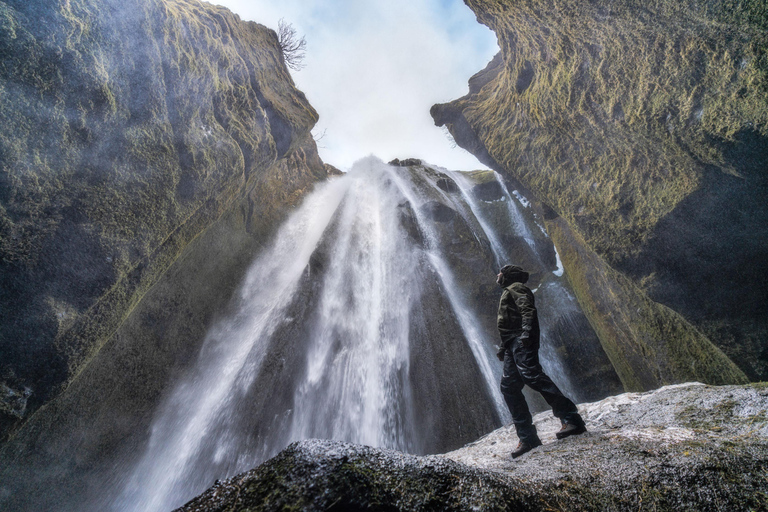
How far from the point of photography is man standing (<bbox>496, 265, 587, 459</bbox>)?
3.17m

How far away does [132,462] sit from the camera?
6.38m

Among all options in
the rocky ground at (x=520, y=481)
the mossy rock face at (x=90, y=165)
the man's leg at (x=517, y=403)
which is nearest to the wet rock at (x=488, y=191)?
the mossy rock face at (x=90, y=165)

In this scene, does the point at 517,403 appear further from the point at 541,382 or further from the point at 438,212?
the point at 438,212

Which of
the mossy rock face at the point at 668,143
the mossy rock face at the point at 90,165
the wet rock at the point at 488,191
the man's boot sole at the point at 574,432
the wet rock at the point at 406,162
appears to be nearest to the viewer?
the man's boot sole at the point at 574,432

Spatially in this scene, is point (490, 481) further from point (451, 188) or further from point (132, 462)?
point (451, 188)

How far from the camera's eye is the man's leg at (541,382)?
3162 mm

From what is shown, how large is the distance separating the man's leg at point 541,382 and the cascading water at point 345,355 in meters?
5.08

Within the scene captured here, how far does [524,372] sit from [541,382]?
0.58 ft

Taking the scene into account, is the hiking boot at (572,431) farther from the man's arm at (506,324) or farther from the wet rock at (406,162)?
the wet rock at (406,162)

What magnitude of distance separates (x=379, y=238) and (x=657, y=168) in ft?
29.1

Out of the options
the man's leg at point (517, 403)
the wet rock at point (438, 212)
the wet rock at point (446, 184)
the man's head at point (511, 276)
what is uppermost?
the wet rock at point (446, 184)

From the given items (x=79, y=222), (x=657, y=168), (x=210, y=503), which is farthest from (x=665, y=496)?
(x=657, y=168)

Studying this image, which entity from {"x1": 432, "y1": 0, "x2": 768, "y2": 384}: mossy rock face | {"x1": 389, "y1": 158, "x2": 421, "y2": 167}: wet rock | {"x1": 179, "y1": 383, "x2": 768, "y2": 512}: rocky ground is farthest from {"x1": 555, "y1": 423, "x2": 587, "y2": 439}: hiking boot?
{"x1": 389, "y1": 158, "x2": 421, "y2": 167}: wet rock

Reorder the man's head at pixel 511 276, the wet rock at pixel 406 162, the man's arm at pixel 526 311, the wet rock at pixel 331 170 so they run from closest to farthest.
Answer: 1. the man's arm at pixel 526 311
2. the man's head at pixel 511 276
3. the wet rock at pixel 406 162
4. the wet rock at pixel 331 170
